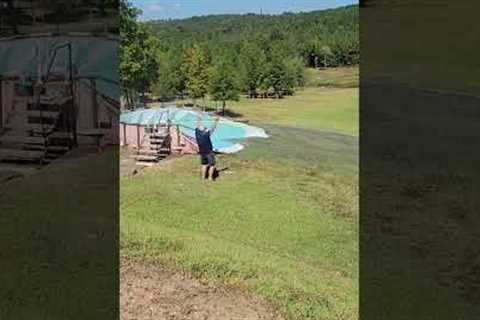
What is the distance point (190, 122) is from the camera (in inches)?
141

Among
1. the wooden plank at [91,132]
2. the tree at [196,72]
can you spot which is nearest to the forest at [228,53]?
the tree at [196,72]

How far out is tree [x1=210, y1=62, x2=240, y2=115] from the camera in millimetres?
3754

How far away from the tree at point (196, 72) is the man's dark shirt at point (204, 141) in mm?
339

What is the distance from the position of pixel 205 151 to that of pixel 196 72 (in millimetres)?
575

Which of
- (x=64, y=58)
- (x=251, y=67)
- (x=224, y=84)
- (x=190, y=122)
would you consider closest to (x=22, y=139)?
(x=64, y=58)

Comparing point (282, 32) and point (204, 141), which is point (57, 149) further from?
point (282, 32)

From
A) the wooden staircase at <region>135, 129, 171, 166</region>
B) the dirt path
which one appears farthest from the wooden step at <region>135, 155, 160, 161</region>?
the dirt path

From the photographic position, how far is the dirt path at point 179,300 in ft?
7.68

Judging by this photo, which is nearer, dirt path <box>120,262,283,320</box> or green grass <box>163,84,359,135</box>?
dirt path <box>120,262,283,320</box>

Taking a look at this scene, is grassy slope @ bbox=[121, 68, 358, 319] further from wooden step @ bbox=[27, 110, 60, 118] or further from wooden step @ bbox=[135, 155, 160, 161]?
wooden step @ bbox=[27, 110, 60, 118]

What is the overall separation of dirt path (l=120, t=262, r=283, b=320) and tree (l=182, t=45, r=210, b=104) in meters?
1.38
